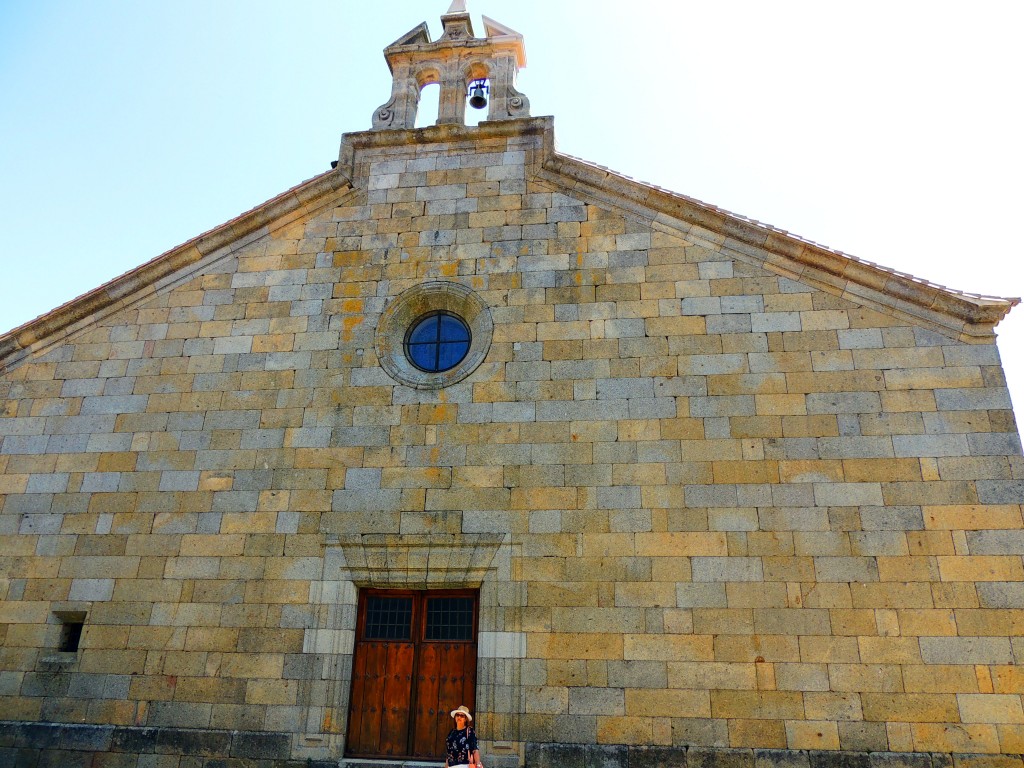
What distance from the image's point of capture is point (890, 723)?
7352 mm

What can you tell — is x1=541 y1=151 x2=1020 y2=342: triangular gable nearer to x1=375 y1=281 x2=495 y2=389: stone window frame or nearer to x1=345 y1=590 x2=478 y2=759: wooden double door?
x1=375 y1=281 x2=495 y2=389: stone window frame

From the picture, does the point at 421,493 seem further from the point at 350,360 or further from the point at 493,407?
the point at 350,360

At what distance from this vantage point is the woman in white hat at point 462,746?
7090 mm

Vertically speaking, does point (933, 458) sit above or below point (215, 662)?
above

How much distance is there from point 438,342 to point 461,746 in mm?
4653

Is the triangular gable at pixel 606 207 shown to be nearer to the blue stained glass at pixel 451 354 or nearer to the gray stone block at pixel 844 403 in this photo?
the gray stone block at pixel 844 403

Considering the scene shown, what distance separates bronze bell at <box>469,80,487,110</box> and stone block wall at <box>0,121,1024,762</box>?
4.78ft

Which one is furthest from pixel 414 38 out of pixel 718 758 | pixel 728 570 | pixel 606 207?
pixel 718 758

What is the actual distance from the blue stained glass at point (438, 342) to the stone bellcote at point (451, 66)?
299cm

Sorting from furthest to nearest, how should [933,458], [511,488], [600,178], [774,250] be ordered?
[600,178] < [774,250] < [511,488] < [933,458]

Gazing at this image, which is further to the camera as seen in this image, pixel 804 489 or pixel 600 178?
pixel 600 178

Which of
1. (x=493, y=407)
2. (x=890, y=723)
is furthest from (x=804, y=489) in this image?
(x=493, y=407)

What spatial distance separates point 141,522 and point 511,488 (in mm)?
4313

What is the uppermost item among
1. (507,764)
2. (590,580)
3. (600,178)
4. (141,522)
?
(600,178)
